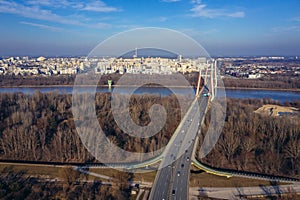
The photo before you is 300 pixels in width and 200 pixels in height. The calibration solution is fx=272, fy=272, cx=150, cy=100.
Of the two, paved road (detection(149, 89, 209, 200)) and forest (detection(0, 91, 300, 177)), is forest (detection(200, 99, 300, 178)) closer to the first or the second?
forest (detection(0, 91, 300, 177))

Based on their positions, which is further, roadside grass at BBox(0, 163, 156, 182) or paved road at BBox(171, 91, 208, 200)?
roadside grass at BBox(0, 163, 156, 182)

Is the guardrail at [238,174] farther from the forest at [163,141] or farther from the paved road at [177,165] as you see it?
the paved road at [177,165]

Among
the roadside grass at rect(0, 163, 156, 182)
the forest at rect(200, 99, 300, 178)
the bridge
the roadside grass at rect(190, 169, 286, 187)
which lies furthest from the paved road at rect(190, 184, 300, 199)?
the roadside grass at rect(0, 163, 156, 182)

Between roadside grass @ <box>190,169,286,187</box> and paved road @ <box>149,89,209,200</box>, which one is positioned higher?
paved road @ <box>149,89,209,200</box>

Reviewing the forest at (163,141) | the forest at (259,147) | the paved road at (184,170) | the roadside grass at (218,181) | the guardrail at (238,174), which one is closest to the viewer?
the paved road at (184,170)

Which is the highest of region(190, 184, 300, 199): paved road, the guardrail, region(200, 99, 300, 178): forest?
region(200, 99, 300, 178): forest

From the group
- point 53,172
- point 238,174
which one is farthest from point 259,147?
point 53,172

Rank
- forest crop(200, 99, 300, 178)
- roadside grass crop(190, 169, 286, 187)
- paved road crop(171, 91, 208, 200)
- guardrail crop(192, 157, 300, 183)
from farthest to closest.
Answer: forest crop(200, 99, 300, 178) → guardrail crop(192, 157, 300, 183) → roadside grass crop(190, 169, 286, 187) → paved road crop(171, 91, 208, 200)

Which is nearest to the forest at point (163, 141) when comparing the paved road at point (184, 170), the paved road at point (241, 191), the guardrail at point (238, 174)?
the guardrail at point (238, 174)

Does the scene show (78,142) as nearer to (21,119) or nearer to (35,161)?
(35,161)

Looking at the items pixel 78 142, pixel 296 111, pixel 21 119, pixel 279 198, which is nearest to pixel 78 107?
pixel 21 119
